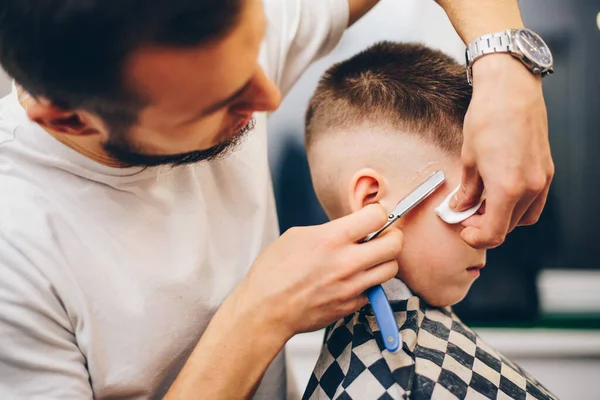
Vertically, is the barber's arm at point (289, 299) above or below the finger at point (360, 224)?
below

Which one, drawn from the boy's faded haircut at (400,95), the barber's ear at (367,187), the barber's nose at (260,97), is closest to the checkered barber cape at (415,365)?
the barber's ear at (367,187)

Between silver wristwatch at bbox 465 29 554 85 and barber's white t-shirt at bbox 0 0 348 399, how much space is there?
1.96 feet

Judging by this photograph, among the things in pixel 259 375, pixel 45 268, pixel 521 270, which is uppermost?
pixel 45 268

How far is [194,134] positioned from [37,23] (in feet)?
0.88

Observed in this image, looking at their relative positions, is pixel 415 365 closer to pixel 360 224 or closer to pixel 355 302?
pixel 355 302

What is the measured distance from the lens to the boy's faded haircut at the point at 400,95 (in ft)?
3.30

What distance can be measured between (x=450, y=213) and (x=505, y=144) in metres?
0.23

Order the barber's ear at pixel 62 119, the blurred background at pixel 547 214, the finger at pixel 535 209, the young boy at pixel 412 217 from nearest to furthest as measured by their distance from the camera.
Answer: the barber's ear at pixel 62 119 → the finger at pixel 535 209 → the young boy at pixel 412 217 → the blurred background at pixel 547 214

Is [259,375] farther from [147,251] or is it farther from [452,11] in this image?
[452,11]

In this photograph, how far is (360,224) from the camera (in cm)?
84

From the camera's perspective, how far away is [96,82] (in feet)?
2.18

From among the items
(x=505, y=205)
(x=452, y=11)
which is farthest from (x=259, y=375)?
(x=452, y=11)

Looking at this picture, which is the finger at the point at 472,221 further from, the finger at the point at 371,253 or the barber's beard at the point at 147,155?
the barber's beard at the point at 147,155

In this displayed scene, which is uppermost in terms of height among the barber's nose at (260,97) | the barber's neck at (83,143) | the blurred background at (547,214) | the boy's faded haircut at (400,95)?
the barber's neck at (83,143)
